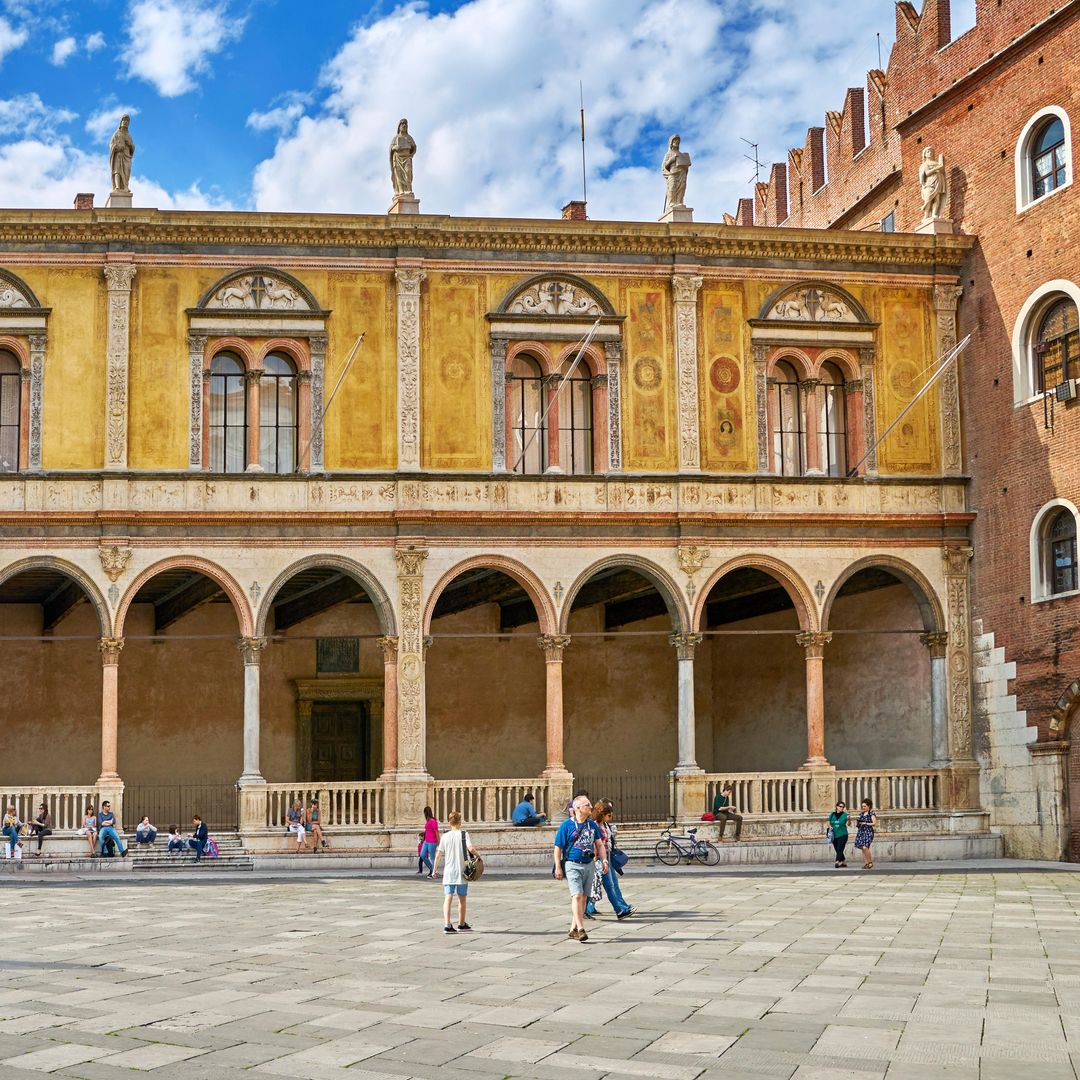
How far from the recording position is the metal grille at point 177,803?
33.2 metres

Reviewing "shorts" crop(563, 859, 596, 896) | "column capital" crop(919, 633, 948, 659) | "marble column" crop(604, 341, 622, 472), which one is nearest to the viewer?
"shorts" crop(563, 859, 596, 896)

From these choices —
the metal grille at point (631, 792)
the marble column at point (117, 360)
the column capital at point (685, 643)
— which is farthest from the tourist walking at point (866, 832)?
the marble column at point (117, 360)

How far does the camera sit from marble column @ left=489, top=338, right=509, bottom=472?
29781mm

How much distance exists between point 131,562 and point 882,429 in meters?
14.5

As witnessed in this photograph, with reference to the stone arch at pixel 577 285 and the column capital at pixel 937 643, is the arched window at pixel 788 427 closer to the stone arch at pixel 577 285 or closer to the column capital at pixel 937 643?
the stone arch at pixel 577 285

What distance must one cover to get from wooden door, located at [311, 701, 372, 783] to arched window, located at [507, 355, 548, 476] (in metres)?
7.82

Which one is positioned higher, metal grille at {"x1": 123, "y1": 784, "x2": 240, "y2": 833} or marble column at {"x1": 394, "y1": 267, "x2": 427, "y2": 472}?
marble column at {"x1": 394, "y1": 267, "x2": 427, "y2": 472}

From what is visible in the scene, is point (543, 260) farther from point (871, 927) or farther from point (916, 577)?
point (871, 927)

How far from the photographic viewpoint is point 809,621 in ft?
99.7

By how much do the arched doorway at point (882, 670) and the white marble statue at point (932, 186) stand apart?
7.28 meters

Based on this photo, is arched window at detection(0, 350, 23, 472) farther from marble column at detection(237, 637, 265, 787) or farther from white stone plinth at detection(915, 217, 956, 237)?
white stone plinth at detection(915, 217, 956, 237)

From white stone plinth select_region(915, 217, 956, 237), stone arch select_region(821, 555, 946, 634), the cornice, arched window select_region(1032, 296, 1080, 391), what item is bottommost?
stone arch select_region(821, 555, 946, 634)

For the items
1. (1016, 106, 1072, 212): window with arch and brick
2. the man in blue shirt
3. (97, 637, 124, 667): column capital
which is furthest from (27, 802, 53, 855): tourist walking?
(1016, 106, 1072, 212): window with arch and brick

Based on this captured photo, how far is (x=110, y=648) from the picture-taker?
28.4 m
